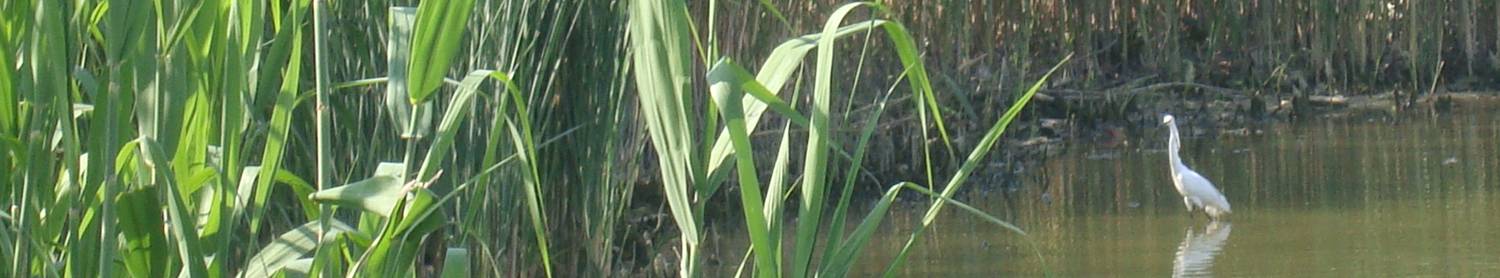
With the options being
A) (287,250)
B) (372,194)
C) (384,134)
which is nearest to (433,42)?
(372,194)

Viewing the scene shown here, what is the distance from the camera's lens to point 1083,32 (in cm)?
800

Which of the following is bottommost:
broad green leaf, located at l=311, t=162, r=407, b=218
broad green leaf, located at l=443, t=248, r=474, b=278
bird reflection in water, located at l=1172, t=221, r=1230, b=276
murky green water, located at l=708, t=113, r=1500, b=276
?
bird reflection in water, located at l=1172, t=221, r=1230, b=276

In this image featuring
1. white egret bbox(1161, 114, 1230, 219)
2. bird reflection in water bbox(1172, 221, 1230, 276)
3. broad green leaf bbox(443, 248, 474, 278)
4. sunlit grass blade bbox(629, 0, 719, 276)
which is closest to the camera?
sunlit grass blade bbox(629, 0, 719, 276)

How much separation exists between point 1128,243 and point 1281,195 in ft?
3.31

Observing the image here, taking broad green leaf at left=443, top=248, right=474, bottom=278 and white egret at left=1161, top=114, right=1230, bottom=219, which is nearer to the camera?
broad green leaf at left=443, top=248, right=474, bottom=278

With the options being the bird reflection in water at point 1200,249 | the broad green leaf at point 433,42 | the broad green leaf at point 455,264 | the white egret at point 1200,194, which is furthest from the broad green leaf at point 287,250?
the white egret at point 1200,194

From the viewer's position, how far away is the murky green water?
4.13 m

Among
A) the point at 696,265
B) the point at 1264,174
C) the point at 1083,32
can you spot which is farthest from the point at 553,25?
the point at 1083,32

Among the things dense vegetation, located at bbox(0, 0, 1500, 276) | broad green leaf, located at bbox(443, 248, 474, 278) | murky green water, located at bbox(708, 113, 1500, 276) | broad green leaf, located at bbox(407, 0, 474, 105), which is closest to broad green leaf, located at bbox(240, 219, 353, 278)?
dense vegetation, located at bbox(0, 0, 1500, 276)

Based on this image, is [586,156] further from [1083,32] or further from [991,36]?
[1083,32]

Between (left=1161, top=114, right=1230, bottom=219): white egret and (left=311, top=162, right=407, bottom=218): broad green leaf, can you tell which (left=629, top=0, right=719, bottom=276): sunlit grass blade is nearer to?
(left=311, top=162, right=407, bottom=218): broad green leaf

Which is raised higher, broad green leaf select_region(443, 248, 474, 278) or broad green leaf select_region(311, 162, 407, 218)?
broad green leaf select_region(311, 162, 407, 218)

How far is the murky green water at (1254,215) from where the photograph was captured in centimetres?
413

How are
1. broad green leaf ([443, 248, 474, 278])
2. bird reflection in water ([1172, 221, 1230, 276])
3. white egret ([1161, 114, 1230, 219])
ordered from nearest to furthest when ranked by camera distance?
1. broad green leaf ([443, 248, 474, 278])
2. bird reflection in water ([1172, 221, 1230, 276])
3. white egret ([1161, 114, 1230, 219])
